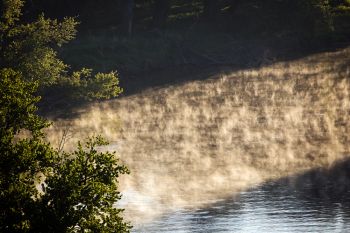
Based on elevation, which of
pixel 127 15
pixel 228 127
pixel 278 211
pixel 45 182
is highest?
pixel 127 15

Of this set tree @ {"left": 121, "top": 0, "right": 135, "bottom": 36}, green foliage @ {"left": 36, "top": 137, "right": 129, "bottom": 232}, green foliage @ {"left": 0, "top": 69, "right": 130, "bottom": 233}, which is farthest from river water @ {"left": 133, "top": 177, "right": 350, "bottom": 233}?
tree @ {"left": 121, "top": 0, "right": 135, "bottom": 36}

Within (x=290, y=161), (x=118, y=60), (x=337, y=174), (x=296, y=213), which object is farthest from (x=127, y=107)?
(x=296, y=213)

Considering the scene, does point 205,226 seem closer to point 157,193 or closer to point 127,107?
point 157,193

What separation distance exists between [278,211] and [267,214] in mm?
737

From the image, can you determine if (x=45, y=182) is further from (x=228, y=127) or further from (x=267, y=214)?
(x=228, y=127)

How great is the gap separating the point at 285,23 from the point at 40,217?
61.2 metres

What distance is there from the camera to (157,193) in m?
45.5

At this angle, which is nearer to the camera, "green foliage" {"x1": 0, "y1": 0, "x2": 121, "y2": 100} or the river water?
the river water

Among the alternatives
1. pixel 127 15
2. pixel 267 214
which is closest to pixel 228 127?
pixel 267 214

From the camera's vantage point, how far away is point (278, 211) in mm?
40969

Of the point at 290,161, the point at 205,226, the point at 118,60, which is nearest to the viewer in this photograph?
the point at 205,226

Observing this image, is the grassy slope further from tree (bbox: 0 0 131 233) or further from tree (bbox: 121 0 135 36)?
→ tree (bbox: 0 0 131 233)

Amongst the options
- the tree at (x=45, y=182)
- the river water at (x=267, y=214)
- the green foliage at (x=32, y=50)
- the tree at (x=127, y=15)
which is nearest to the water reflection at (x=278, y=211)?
the river water at (x=267, y=214)

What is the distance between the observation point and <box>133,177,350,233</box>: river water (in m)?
38.4
